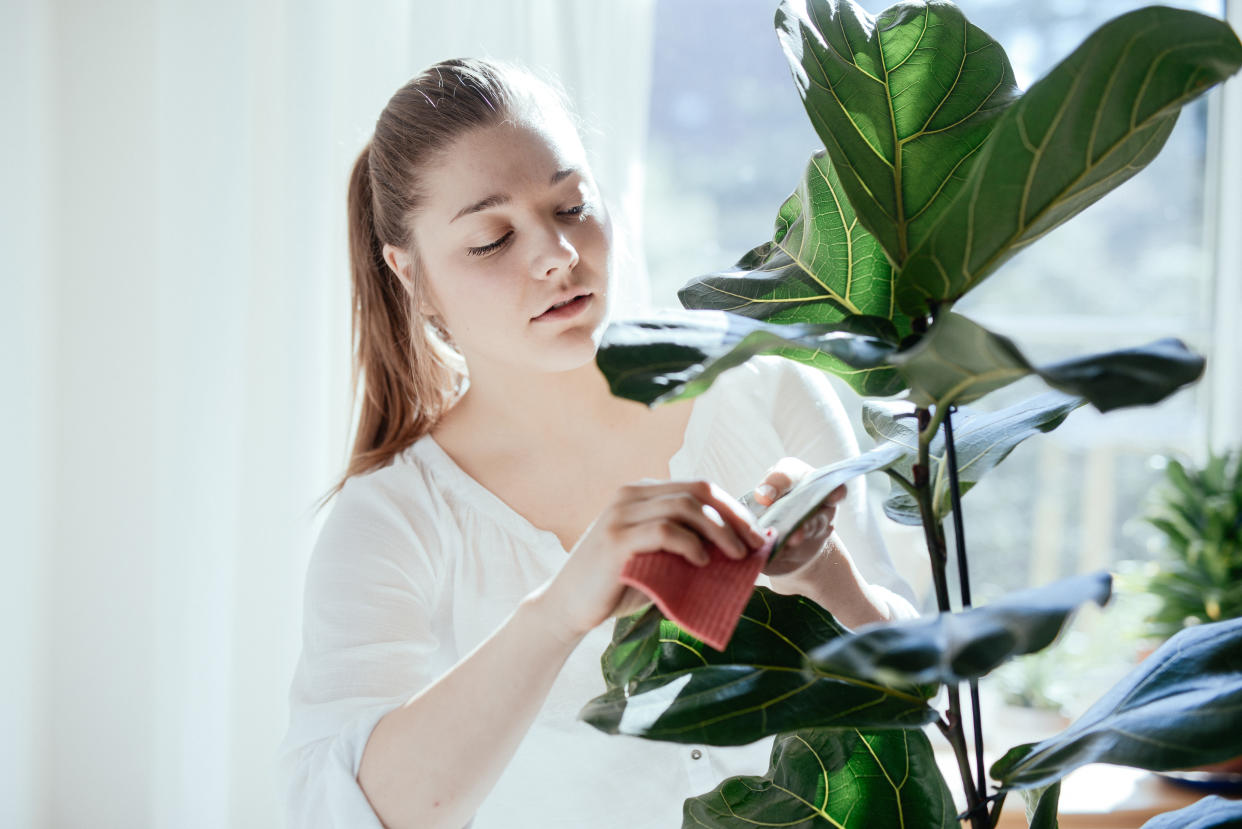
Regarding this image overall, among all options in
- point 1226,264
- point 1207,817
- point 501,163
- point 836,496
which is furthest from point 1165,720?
point 1226,264

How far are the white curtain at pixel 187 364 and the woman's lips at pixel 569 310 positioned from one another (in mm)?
844

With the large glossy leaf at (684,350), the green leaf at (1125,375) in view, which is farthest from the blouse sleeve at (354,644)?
the green leaf at (1125,375)

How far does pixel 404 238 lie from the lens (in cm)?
123

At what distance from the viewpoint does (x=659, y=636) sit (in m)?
0.58

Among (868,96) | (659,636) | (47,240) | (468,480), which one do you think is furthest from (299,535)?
(868,96)

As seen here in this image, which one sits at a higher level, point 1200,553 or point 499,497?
point 499,497

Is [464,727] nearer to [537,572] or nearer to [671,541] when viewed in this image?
[671,541]

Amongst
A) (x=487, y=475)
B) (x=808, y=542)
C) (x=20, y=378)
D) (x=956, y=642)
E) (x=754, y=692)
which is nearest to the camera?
(x=956, y=642)

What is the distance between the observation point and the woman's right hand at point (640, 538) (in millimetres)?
557

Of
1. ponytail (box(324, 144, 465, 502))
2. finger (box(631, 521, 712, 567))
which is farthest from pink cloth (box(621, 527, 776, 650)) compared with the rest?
ponytail (box(324, 144, 465, 502))

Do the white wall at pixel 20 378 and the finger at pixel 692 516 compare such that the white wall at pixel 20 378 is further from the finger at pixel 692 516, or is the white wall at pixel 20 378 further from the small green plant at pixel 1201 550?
the small green plant at pixel 1201 550

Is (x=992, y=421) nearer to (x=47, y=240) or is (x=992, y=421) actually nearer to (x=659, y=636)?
(x=659, y=636)

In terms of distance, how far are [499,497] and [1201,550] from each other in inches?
64.3

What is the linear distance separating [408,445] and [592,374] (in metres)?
0.27
